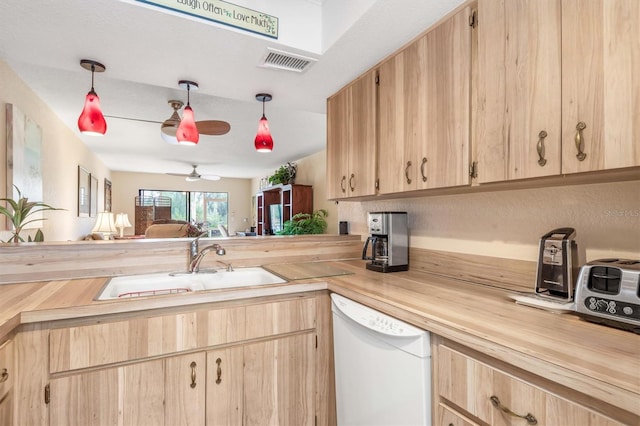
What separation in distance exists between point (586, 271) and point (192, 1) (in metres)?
1.81

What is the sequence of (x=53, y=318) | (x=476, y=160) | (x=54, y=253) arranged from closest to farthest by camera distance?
(x=53, y=318), (x=476, y=160), (x=54, y=253)

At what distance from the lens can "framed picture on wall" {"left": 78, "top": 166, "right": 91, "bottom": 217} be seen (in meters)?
4.27

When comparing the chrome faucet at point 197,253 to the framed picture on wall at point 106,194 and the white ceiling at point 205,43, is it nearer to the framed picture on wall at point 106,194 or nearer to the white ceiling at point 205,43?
the white ceiling at point 205,43

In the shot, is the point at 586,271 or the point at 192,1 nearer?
the point at 586,271

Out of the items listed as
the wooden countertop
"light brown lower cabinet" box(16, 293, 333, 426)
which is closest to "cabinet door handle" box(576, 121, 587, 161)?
the wooden countertop

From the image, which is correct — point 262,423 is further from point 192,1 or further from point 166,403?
point 192,1

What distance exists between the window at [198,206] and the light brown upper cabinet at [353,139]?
7014 mm

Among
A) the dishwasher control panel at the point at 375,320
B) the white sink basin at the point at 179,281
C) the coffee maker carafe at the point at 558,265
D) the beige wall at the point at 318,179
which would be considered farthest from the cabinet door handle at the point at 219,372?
the beige wall at the point at 318,179

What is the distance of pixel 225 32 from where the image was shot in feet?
4.79

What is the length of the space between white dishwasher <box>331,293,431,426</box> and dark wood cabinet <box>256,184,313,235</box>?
4.04 metres

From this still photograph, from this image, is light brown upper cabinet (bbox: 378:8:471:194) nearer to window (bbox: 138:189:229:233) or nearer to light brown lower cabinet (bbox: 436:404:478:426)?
light brown lower cabinet (bbox: 436:404:478:426)

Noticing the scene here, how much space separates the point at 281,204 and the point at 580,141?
17.2 ft

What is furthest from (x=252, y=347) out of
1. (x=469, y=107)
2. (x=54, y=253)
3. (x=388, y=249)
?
(x=469, y=107)

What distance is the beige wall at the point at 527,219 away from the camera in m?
1.06
